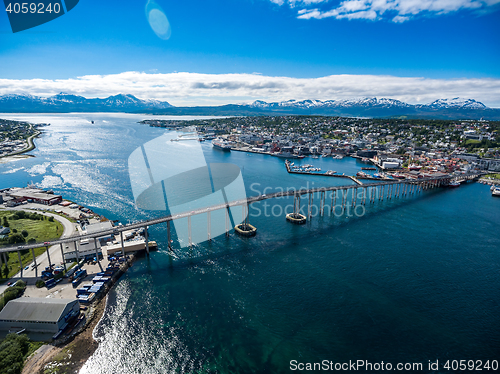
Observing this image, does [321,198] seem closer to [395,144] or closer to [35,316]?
[35,316]

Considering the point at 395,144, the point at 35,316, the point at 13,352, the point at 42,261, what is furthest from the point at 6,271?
the point at 395,144

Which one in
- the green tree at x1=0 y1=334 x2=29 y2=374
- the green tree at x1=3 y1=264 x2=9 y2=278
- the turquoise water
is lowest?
the turquoise water

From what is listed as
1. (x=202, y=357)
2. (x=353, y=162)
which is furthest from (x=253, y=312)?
(x=353, y=162)

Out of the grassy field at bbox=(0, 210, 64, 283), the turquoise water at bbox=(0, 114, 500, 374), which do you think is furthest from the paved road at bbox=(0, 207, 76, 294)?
the turquoise water at bbox=(0, 114, 500, 374)

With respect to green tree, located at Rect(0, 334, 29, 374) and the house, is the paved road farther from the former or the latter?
green tree, located at Rect(0, 334, 29, 374)

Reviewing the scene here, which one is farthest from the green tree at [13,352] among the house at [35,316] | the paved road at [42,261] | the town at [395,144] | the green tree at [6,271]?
the town at [395,144]

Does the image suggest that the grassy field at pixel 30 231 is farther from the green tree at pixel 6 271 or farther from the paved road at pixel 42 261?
the paved road at pixel 42 261

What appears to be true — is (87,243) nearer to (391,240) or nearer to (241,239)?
(241,239)
